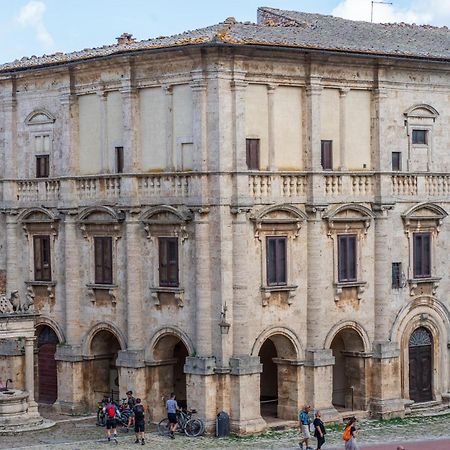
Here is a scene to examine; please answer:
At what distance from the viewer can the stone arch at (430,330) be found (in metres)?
63.2

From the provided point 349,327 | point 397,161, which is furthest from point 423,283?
point 397,161

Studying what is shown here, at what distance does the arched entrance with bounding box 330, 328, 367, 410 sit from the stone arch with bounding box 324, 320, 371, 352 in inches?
5.9

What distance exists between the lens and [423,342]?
6456 centimetres

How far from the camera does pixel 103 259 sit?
204ft

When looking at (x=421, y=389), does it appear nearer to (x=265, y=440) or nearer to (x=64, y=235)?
(x=265, y=440)

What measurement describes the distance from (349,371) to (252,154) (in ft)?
34.1

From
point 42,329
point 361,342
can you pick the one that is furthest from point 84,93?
point 361,342

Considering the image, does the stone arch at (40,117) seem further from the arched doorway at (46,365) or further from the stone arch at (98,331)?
the stone arch at (98,331)

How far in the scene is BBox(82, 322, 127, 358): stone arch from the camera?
61250 millimetres

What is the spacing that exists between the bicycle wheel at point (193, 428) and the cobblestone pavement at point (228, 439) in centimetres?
32

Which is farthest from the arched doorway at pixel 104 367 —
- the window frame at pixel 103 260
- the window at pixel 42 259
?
the window at pixel 42 259

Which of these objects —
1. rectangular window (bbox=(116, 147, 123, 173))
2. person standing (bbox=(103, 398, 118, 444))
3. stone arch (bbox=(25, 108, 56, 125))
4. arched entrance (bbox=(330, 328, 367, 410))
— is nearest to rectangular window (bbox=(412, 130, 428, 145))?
arched entrance (bbox=(330, 328, 367, 410))

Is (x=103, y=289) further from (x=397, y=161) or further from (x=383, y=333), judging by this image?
(x=397, y=161)

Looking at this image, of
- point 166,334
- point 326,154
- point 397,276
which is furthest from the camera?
point 397,276
